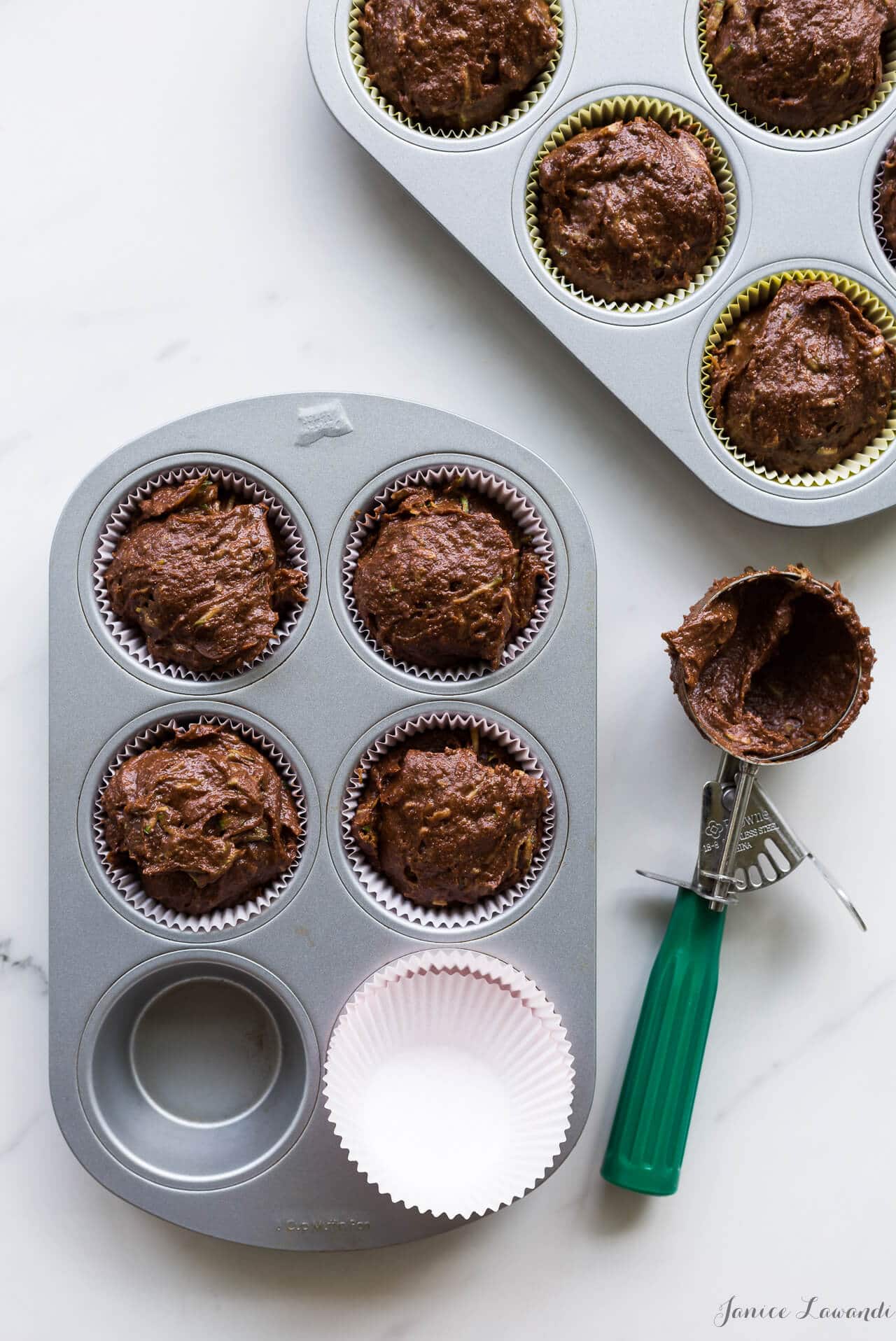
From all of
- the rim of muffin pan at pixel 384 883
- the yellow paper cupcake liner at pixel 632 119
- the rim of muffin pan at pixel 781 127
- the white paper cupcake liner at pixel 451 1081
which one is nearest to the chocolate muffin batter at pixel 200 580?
the rim of muffin pan at pixel 384 883

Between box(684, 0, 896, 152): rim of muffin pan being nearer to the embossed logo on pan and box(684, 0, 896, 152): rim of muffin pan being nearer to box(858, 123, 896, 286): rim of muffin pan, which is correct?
box(858, 123, 896, 286): rim of muffin pan

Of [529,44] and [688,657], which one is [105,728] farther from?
[529,44]

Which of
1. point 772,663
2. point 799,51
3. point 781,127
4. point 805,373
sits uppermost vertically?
point 799,51

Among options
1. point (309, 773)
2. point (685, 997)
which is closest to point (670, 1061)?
point (685, 997)

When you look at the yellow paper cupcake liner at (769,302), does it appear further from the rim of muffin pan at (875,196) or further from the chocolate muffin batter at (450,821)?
the chocolate muffin batter at (450,821)

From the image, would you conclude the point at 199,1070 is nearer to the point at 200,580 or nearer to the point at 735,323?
the point at 200,580
